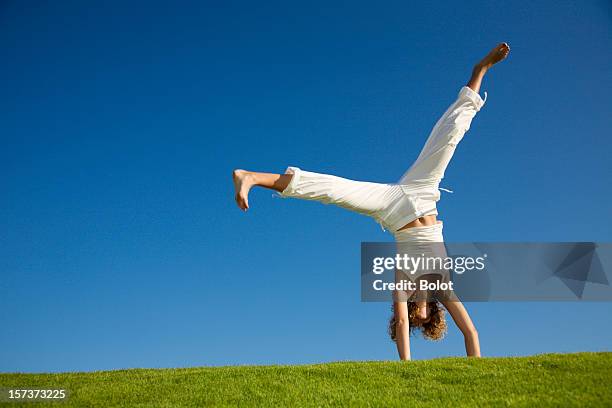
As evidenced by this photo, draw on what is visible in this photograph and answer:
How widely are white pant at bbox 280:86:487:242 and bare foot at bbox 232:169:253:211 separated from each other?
1.38 m

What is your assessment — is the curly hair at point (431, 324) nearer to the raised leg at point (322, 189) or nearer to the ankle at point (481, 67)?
the raised leg at point (322, 189)

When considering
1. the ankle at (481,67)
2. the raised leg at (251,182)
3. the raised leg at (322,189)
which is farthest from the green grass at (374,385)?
the ankle at (481,67)

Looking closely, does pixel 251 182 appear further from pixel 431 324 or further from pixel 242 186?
pixel 431 324

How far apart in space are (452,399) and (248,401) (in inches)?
93.9

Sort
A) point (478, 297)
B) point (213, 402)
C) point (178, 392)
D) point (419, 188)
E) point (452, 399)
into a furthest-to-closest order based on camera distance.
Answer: point (478, 297) → point (419, 188) → point (178, 392) → point (213, 402) → point (452, 399)

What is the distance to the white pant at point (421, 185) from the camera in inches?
306

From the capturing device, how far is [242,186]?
6.75m

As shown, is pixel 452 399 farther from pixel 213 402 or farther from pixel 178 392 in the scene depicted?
pixel 178 392

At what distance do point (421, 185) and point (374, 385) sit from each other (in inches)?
112

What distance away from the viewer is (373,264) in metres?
8.99

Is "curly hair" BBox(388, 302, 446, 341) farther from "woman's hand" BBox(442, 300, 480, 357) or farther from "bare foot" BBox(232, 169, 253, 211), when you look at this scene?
"bare foot" BBox(232, 169, 253, 211)

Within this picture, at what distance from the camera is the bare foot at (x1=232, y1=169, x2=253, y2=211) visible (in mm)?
6719

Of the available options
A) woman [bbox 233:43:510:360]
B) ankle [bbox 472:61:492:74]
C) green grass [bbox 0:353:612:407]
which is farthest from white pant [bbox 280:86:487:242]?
green grass [bbox 0:353:612:407]

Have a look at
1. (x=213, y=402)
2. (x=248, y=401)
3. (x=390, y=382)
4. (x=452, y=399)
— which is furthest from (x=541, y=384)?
(x=213, y=402)
